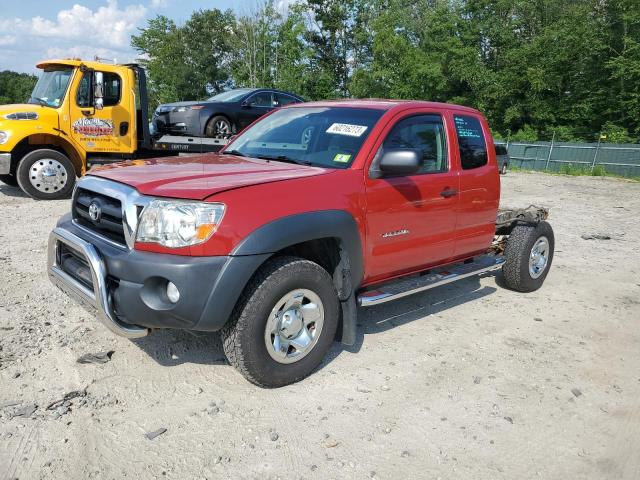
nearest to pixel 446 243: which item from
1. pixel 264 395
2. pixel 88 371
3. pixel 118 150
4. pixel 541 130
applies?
pixel 264 395

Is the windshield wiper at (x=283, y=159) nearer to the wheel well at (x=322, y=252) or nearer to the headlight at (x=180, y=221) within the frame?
the wheel well at (x=322, y=252)

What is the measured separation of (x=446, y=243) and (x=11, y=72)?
376ft

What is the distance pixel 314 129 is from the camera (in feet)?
13.8

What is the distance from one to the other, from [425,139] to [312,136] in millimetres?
958

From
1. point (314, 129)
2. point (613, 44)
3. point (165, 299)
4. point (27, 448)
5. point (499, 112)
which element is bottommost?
point (27, 448)

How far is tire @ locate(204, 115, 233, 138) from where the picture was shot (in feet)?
35.6

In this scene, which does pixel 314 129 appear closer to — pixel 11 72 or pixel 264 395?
pixel 264 395

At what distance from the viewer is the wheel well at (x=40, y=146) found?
9.24 m

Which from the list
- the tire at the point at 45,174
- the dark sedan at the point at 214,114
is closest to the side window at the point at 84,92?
the tire at the point at 45,174

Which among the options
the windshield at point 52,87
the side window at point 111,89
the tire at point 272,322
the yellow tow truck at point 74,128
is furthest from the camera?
the side window at point 111,89

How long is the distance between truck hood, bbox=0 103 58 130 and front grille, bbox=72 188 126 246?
21.6 ft

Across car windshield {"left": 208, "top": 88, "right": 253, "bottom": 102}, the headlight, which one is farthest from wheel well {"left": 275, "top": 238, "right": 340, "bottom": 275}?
car windshield {"left": 208, "top": 88, "right": 253, "bottom": 102}

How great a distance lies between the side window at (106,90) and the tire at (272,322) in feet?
26.2

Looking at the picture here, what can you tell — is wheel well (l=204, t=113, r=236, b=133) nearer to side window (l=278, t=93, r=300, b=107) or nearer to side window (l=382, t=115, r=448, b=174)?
side window (l=278, t=93, r=300, b=107)
